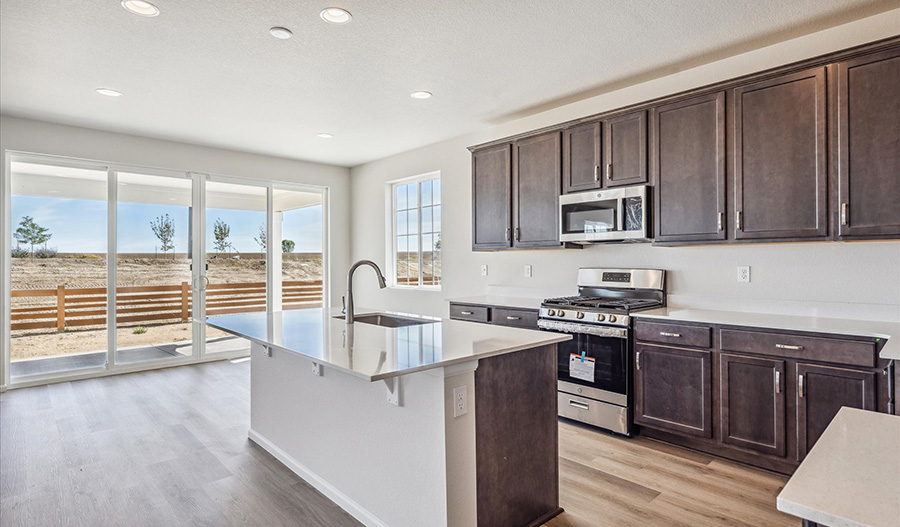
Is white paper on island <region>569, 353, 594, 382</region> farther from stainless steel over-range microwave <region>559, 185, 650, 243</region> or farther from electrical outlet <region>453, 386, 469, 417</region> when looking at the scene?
electrical outlet <region>453, 386, 469, 417</region>

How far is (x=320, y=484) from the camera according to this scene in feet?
8.21

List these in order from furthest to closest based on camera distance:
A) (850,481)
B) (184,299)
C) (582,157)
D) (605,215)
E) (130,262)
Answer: (184,299), (130,262), (582,157), (605,215), (850,481)

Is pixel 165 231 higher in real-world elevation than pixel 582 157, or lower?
lower

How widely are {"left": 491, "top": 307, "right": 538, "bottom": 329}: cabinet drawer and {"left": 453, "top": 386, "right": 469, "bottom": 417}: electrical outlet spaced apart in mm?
1938

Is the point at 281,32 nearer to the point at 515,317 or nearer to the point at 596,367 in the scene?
the point at 515,317

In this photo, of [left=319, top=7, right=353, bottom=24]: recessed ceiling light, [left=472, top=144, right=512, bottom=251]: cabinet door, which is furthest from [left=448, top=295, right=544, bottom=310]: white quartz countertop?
[left=319, top=7, right=353, bottom=24]: recessed ceiling light

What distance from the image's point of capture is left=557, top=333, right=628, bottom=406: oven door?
10.4 ft

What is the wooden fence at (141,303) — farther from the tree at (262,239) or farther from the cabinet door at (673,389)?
the cabinet door at (673,389)

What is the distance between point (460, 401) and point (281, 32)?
90.8 inches

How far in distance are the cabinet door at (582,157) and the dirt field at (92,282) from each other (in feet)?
13.4

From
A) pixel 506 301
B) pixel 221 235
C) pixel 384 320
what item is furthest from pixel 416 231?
pixel 384 320

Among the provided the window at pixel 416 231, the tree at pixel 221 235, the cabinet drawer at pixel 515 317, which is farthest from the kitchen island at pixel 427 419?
the tree at pixel 221 235

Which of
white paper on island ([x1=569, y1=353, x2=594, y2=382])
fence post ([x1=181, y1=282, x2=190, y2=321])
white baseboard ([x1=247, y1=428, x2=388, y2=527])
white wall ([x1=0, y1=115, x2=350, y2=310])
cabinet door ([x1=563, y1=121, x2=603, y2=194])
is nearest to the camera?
white baseboard ([x1=247, y1=428, x2=388, y2=527])

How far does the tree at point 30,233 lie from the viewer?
4.46 meters
